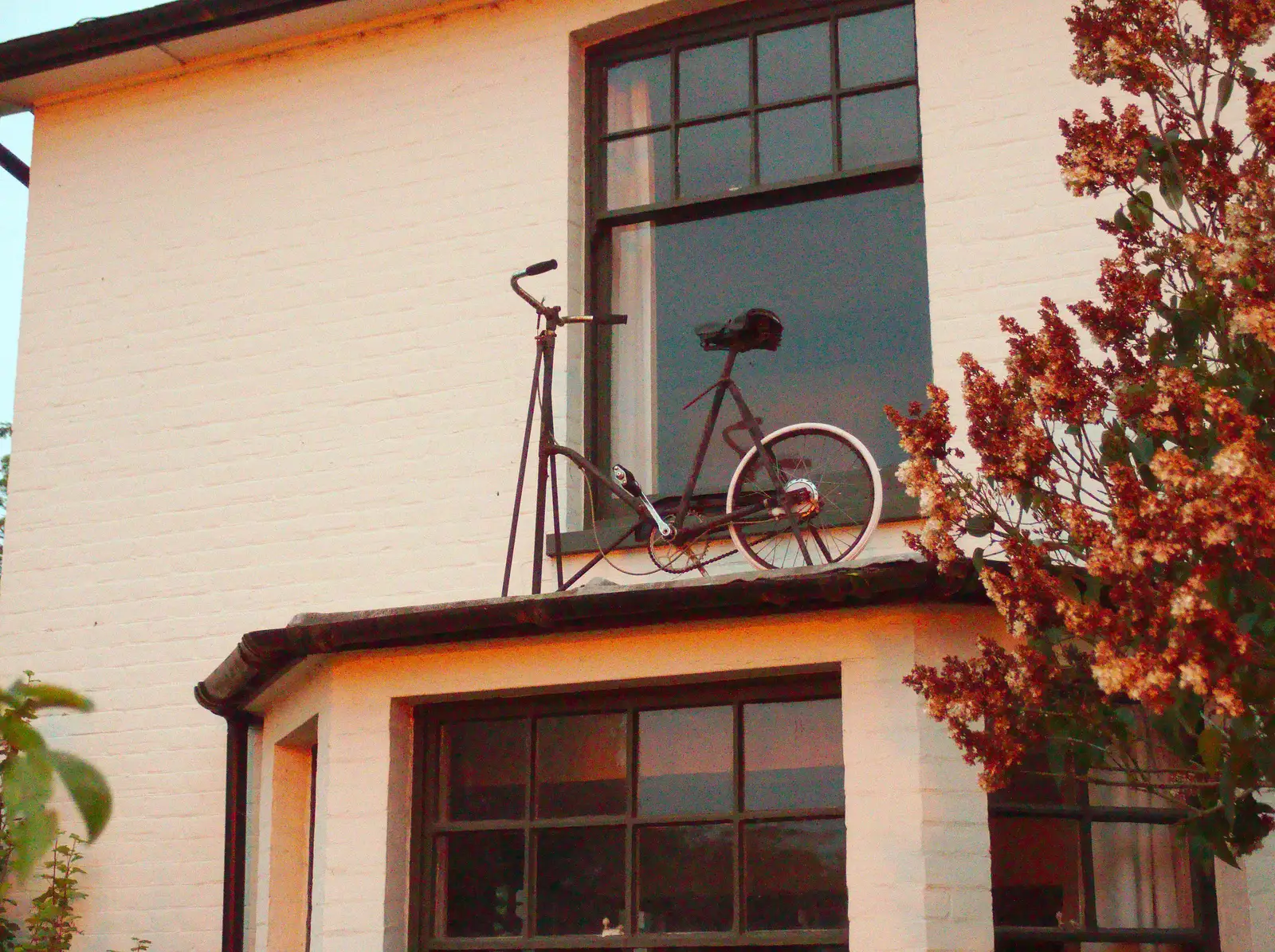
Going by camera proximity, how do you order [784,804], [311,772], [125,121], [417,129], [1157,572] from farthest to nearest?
[125,121], [417,129], [311,772], [784,804], [1157,572]

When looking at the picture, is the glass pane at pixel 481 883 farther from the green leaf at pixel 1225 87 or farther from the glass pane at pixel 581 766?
the green leaf at pixel 1225 87

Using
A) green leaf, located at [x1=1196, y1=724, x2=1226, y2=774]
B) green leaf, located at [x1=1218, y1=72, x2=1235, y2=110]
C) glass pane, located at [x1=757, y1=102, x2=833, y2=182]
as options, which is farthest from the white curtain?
green leaf, located at [x1=1196, y1=724, x2=1226, y2=774]

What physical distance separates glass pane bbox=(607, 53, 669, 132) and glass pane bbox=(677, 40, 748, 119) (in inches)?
3.7

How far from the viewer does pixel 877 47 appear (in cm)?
710

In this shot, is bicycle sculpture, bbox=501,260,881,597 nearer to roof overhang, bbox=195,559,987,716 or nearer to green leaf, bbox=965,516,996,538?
roof overhang, bbox=195,559,987,716

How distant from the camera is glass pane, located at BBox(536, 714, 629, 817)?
5.54 meters

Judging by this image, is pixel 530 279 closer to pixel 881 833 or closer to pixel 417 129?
pixel 417 129

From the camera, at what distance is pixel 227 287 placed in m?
7.82

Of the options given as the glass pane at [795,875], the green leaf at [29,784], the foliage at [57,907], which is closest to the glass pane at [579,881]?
the glass pane at [795,875]

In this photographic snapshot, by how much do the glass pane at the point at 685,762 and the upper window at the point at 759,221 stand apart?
1530mm

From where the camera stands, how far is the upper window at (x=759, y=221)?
6.89 meters

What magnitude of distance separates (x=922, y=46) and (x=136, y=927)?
4768 mm

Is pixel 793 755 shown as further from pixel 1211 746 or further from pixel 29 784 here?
pixel 29 784

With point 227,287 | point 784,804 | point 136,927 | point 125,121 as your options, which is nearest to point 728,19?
point 227,287
